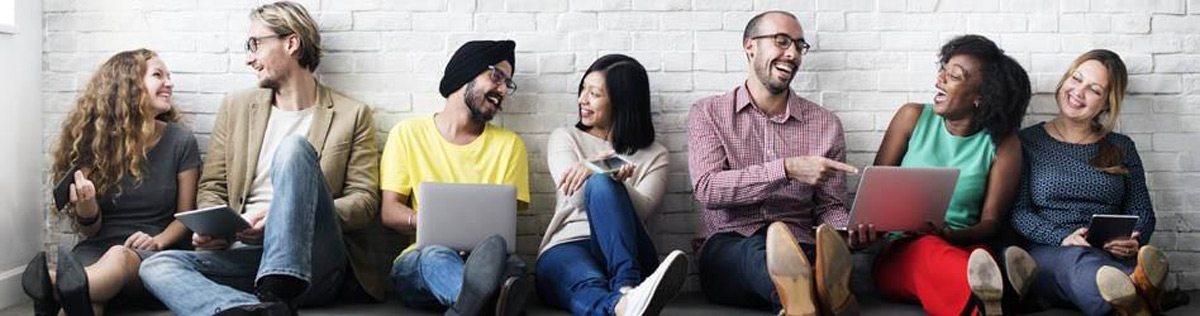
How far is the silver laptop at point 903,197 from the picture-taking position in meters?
3.63

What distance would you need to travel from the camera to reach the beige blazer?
4062 millimetres

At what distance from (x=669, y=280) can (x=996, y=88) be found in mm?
1556

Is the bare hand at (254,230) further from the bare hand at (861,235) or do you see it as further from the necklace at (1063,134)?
the necklace at (1063,134)

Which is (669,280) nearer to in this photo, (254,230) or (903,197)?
(903,197)

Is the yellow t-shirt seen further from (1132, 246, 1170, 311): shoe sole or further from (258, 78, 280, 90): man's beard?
(1132, 246, 1170, 311): shoe sole

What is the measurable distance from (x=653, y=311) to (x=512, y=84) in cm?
124

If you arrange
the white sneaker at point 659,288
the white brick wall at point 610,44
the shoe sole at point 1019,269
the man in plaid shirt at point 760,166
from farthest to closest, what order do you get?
1. the white brick wall at point 610,44
2. the man in plaid shirt at point 760,166
3. the shoe sole at point 1019,269
4. the white sneaker at point 659,288

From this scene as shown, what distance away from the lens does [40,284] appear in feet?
11.4

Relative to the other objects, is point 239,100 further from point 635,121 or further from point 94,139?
point 635,121

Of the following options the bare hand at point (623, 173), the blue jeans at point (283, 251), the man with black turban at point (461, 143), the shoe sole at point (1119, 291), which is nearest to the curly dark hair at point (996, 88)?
the shoe sole at point (1119, 291)

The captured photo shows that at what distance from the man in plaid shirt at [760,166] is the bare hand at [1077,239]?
Result: 2.26ft

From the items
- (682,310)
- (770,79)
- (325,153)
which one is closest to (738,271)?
(682,310)

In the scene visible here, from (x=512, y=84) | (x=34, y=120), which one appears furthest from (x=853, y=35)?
(x=34, y=120)

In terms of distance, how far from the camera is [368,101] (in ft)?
14.3
